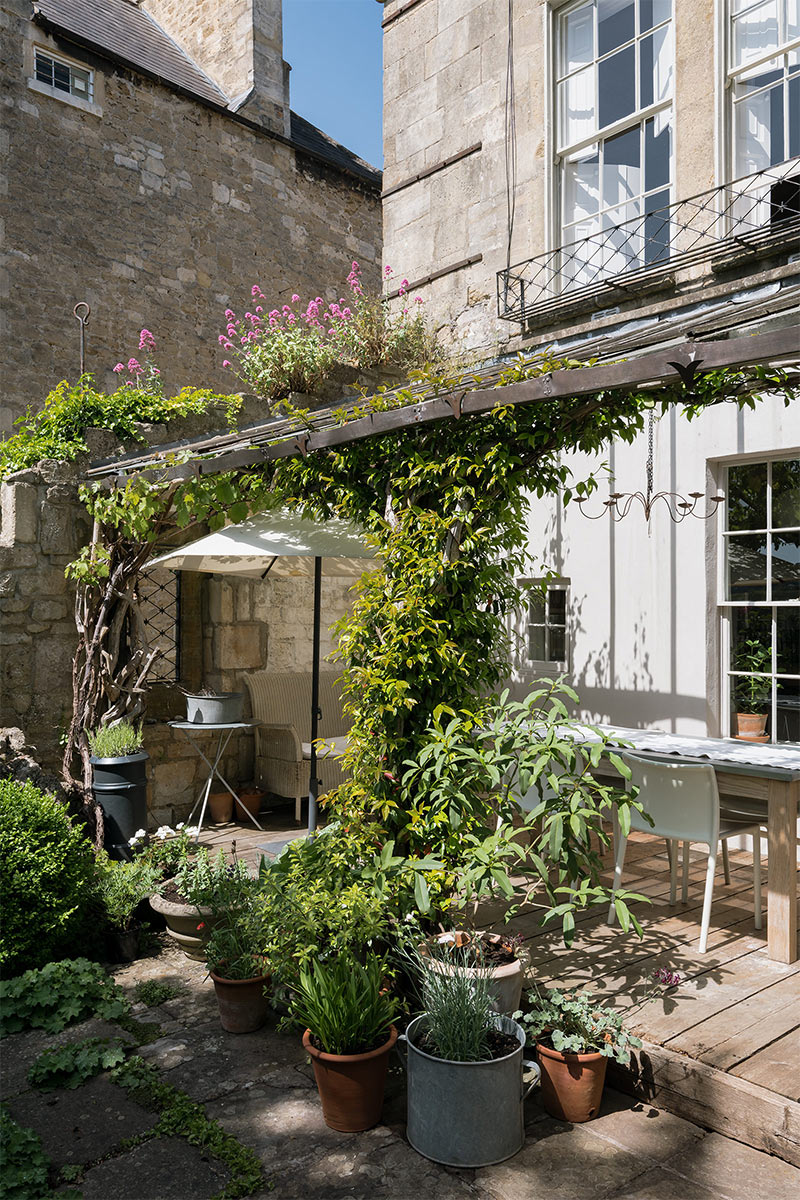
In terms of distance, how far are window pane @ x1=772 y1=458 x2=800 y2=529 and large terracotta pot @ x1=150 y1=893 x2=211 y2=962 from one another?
4.11m

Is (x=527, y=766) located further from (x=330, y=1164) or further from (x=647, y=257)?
(x=647, y=257)

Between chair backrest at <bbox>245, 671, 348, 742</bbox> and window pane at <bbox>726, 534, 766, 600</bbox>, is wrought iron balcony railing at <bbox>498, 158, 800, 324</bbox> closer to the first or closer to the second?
window pane at <bbox>726, 534, 766, 600</bbox>

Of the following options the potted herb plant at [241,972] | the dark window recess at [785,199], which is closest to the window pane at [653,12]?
the dark window recess at [785,199]

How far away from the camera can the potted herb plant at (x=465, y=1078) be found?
2.60m

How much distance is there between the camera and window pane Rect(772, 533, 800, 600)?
550cm

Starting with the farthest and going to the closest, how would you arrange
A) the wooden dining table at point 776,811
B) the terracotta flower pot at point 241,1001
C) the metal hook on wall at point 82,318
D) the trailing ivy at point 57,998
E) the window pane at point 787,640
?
the metal hook on wall at point 82,318
the window pane at point 787,640
the wooden dining table at point 776,811
the trailing ivy at point 57,998
the terracotta flower pot at point 241,1001

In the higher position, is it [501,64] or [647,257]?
[501,64]

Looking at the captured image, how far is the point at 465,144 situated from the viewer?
734cm

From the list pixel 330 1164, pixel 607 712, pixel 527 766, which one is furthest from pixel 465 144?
pixel 330 1164

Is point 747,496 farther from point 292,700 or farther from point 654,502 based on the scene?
point 292,700

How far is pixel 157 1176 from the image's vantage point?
103 inches

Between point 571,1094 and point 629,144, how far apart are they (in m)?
5.90

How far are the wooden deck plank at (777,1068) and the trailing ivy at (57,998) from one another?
8.07 ft

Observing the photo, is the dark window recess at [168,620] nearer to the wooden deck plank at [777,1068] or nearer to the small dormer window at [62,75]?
the wooden deck plank at [777,1068]
